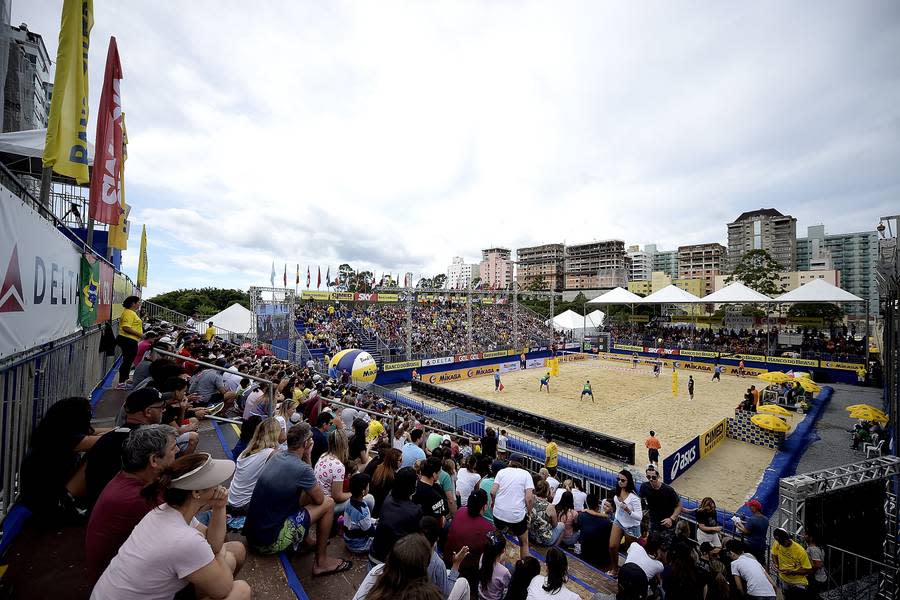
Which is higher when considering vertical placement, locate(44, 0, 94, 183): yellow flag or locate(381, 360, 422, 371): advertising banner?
locate(44, 0, 94, 183): yellow flag

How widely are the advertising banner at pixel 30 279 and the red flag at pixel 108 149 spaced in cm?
243

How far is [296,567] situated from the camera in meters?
3.89

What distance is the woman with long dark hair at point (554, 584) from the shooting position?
3.36 metres

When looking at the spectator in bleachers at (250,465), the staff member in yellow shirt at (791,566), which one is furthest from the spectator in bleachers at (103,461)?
the staff member in yellow shirt at (791,566)

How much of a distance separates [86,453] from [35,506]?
0.70 meters

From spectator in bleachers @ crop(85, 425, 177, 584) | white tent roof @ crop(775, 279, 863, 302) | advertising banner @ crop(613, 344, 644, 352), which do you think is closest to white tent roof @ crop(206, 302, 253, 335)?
spectator in bleachers @ crop(85, 425, 177, 584)

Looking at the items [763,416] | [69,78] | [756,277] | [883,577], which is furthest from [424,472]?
[756,277]

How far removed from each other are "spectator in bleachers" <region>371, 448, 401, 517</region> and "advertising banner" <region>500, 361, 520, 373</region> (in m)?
27.6

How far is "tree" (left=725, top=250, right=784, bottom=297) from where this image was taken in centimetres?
4731

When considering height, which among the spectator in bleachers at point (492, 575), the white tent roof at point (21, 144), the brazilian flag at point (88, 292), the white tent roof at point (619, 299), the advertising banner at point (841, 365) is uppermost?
the white tent roof at point (21, 144)

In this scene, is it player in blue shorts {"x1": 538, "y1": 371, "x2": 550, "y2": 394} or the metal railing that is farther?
player in blue shorts {"x1": 538, "y1": 371, "x2": 550, "y2": 394}

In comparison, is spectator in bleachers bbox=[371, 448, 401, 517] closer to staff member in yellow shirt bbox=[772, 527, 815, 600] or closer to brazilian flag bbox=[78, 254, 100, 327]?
brazilian flag bbox=[78, 254, 100, 327]

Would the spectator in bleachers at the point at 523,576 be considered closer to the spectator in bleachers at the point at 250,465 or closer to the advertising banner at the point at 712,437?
the spectator in bleachers at the point at 250,465

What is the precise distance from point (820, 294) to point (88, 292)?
47.2 m
